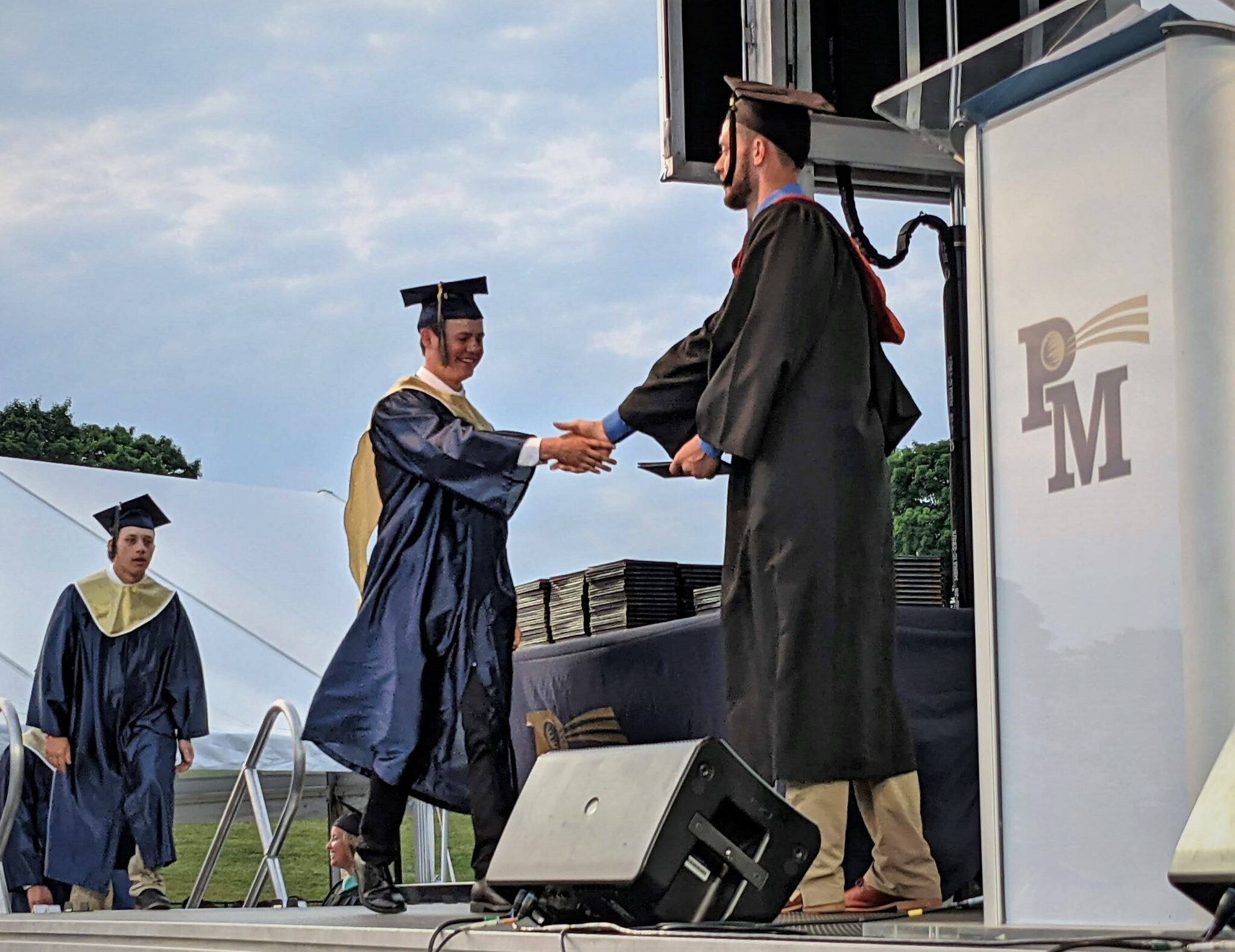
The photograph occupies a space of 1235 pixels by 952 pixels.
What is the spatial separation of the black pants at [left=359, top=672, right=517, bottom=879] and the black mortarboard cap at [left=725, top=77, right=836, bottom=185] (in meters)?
1.58

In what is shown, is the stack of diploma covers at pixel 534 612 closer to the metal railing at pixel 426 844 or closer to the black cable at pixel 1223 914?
the metal railing at pixel 426 844

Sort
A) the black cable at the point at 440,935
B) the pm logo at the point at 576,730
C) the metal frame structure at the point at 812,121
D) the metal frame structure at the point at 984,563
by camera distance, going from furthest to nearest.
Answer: the metal frame structure at the point at 812,121, the pm logo at the point at 576,730, the black cable at the point at 440,935, the metal frame structure at the point at 984,563

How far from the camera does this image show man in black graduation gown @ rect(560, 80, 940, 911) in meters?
3.41

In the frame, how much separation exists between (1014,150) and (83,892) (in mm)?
7169

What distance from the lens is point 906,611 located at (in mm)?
4281

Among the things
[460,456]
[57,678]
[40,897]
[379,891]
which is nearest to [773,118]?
[460,456]

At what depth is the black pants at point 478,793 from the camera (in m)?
4.48

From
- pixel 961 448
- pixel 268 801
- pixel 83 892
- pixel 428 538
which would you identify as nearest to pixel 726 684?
pixel 428 538

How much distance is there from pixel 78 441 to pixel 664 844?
3208 cm

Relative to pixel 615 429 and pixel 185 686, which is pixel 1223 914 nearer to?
pixel 615 429

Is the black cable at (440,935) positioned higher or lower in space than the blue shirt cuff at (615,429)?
lower

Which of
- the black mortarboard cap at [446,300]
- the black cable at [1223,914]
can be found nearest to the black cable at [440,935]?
the black cable at [1223,914]

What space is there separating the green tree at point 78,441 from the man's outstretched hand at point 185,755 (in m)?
24.5

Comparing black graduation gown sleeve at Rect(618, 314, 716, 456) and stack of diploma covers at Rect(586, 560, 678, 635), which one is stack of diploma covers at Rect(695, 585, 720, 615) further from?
black graduation gown sleeve at Rect(618, 314, 716, 456)
